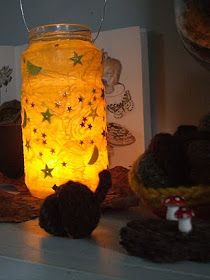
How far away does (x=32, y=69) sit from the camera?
0.57 meters

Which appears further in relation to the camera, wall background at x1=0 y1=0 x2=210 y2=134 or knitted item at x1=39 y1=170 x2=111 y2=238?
wall background at x1=0 y1=0 x2=210 y2=134

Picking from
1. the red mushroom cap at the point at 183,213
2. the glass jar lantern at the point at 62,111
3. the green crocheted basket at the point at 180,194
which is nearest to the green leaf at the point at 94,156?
the glass jar lantern at the point at 62,111

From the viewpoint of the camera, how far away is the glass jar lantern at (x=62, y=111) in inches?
21.9

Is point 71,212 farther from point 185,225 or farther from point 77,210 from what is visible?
point 185,225

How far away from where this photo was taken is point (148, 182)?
0.44 metres

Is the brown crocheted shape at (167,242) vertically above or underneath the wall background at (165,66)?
underneath

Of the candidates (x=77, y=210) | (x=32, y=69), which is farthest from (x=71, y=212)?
(x=32, y=69)

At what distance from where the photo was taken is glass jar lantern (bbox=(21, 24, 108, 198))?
0.56 metres

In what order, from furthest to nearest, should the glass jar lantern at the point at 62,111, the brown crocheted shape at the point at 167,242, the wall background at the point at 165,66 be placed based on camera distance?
the wall background at the point at 165,66
the glass jar lantern at the point at 62,111
the brown crocheted shape at the point at 167,242

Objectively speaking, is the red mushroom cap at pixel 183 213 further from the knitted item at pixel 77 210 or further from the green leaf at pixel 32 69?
the green leaf at pixel 32 69

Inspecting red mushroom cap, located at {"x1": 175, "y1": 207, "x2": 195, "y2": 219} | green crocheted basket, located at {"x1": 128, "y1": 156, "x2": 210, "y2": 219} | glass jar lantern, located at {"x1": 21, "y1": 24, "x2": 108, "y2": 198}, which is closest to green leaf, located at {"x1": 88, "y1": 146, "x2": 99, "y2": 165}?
glass jar lantern, located at {"x1": 21, "y1": 24, "x2": 108, "y2": 198}

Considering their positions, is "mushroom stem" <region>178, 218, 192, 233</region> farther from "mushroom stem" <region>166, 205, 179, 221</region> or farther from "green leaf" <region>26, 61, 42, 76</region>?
"green leaf" <region>26, 61, 42, 76</region>

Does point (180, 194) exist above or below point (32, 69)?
below

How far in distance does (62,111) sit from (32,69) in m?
0.07
